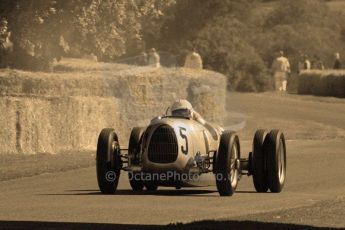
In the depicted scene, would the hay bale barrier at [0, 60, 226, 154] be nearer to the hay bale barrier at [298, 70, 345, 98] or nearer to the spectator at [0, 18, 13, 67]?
the spectator at [0, 18, 13, 67]

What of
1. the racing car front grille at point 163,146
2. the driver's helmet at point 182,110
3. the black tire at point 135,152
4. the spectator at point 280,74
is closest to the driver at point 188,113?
the driver's helmet at point 182,110

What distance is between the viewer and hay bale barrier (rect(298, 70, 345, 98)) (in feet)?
195

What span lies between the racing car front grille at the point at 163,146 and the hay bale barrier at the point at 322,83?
40438 millimetres

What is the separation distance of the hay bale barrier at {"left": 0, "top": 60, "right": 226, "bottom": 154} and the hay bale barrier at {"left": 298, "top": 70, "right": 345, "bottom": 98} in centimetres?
2204

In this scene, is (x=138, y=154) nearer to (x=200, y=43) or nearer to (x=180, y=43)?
(x=200, y=43)

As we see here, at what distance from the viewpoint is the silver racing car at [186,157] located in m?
19.1

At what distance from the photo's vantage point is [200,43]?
7750cm

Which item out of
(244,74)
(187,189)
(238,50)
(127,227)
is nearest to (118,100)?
(187,189)

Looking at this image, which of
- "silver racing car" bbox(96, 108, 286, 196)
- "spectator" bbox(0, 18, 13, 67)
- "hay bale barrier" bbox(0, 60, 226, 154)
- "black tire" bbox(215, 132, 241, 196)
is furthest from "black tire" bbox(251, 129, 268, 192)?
"spectator" bbox(0, 18, 13, 67)

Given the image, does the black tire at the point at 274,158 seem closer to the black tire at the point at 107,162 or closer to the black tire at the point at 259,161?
the black tire at the point at 259,161

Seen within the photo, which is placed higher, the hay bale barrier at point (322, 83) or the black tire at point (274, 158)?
the black tire at point (274, 158)

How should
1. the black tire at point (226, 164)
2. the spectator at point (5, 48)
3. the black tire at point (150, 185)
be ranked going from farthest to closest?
the spectator at point (5, 48) → the black tire at point (150, 185) → the black tire at point (226, 164)

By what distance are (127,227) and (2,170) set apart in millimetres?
10982

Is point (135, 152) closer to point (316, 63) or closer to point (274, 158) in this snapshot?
point (274, 158)
